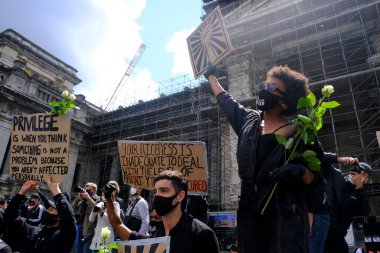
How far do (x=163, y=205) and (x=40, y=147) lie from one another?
2514 mm

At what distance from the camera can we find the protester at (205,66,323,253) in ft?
6.31

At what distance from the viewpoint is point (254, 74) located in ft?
50.8

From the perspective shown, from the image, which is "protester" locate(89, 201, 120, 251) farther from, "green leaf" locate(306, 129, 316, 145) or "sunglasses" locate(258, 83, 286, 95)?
"green leaf" locate(306, 129, 316, 145)

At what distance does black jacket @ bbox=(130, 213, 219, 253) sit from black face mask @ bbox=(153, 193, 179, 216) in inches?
5.8

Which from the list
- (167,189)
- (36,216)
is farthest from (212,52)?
(36,216)

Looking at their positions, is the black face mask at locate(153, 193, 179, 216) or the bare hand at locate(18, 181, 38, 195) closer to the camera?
the black face mask at locate(153, 193, 179, 216)

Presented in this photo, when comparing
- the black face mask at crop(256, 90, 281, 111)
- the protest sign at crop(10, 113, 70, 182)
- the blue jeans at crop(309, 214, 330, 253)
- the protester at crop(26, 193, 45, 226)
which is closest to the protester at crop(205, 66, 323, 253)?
the black face mask at crop(256, 90, 281, 111)

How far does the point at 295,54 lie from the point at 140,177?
12.7 meters

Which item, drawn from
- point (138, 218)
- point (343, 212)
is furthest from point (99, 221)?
point (343, 212)

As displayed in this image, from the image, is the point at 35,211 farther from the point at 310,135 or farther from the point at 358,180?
the point at 310,135

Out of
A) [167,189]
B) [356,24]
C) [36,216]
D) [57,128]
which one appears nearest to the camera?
[167,189]

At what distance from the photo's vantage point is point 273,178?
6.17ft

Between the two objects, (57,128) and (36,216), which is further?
(36,216)

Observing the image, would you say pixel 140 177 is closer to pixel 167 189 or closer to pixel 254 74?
pixel 167 189
